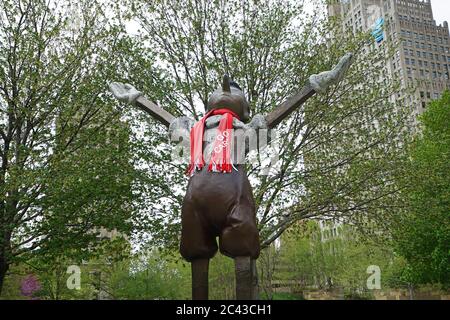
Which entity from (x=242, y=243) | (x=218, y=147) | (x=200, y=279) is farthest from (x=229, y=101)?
(x=200, y=279)

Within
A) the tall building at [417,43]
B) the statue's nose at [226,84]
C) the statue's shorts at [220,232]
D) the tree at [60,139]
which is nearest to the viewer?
the statue's shorts at [220,232]

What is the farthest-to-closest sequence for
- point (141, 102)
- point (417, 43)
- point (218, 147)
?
1. point (417, 43)
2. point (141, 102)
3. point (218, 147)

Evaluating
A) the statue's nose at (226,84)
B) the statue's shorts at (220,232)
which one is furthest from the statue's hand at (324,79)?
the statue's shorts at (220,232)

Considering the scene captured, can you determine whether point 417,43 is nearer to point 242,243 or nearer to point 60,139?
point 60,139

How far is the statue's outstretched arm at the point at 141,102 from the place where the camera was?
17.3ft

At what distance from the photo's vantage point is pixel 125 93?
18.5ft

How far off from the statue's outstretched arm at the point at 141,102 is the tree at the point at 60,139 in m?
3.94

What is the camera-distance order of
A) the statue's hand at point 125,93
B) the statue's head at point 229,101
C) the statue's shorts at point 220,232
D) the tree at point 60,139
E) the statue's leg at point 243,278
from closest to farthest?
the statue's leg at point 243,278, the statue's shorts at point 220,232, the statue's head at point 229,101, the statue's hand at point 125,93, the tree at point 60,139

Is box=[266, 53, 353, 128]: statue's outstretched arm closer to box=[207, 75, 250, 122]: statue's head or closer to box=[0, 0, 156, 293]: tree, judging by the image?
box=[207, 75, 250, 122]: statue's head

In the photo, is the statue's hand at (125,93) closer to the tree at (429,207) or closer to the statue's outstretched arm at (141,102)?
the statue's outstretched arm at (141,102)

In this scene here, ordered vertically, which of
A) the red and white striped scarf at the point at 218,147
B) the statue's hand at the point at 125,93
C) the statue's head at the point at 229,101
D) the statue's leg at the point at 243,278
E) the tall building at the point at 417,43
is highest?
the tall building at the point at 417,43

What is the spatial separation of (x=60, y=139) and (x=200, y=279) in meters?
7.17

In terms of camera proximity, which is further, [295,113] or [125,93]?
[295,113]

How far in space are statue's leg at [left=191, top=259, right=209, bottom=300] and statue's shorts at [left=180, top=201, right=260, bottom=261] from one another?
6 cm
